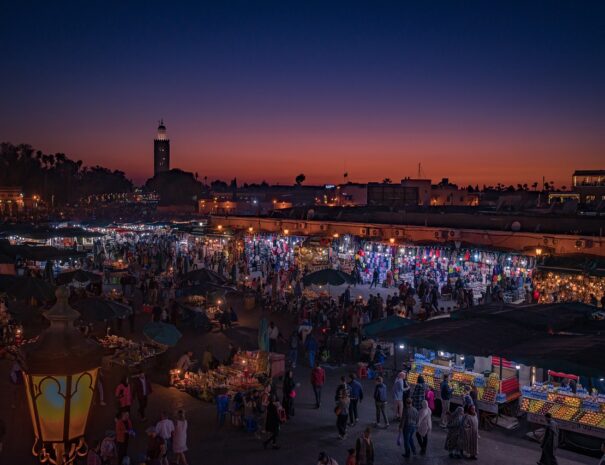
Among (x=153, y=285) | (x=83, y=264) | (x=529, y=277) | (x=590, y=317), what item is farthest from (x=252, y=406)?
(x=83, y=264)

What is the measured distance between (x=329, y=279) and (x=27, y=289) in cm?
989

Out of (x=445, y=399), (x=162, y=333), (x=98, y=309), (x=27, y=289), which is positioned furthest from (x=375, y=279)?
(x=445, y=399)

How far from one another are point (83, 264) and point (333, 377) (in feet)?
75.1

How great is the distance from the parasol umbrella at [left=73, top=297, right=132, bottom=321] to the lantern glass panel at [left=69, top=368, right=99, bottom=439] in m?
11.8

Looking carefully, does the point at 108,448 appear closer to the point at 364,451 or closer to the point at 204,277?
the point at 364,451

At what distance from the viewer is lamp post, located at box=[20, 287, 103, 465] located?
323cm

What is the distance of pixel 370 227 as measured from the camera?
96.5 feet

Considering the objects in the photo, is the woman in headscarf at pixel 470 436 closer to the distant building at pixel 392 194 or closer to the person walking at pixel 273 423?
the person walking at pixel 273 423

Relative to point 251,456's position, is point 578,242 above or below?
above

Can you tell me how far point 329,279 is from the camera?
1995 cm

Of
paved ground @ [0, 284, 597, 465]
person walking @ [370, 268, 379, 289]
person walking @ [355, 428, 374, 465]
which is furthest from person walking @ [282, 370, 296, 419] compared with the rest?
person walking @ [370, 268, 379, 289]

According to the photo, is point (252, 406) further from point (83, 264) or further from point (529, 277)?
point (83, 264)

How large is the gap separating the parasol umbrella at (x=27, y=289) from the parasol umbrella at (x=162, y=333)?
5.81 meters

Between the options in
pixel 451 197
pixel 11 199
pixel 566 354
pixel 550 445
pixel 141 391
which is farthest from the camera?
pixel 11 199
